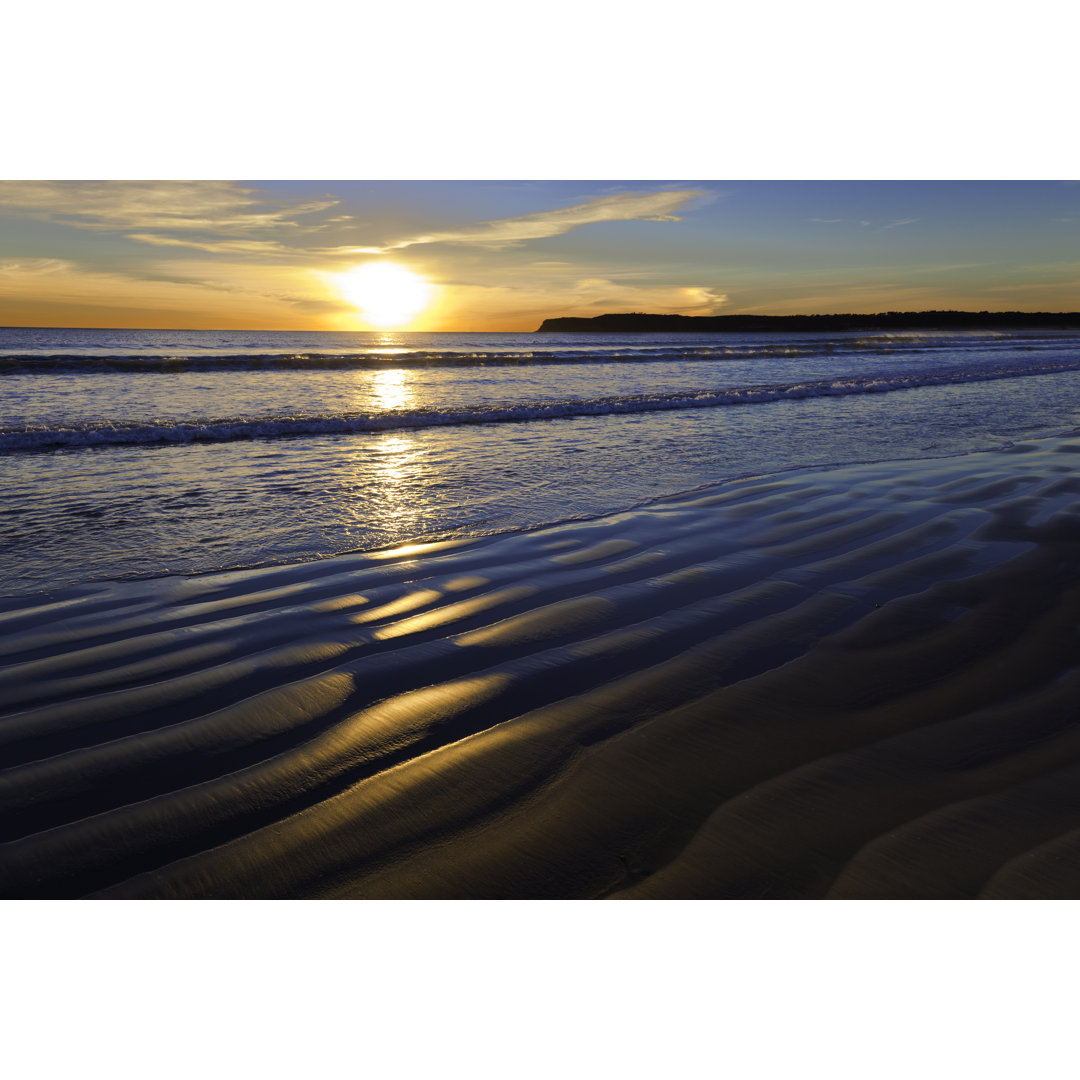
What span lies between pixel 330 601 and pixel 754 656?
208cm

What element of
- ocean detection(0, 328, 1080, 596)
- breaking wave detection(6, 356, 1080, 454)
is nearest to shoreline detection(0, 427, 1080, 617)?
ocean detection(0, 328, 1080, 596)

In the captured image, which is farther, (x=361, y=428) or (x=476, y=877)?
(x=361, y=428)

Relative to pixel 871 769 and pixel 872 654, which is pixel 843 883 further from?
pixel 872 654

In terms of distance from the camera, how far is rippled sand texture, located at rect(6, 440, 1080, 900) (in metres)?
1.70

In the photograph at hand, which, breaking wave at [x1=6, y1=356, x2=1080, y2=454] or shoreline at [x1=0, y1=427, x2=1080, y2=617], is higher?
breaking wave at [x1=6, y1=356, x2=1080, y2=454]

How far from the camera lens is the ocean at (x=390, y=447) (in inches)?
179

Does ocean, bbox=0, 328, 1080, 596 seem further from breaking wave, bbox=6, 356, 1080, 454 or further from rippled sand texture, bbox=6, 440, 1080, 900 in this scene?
rippled sand texture, bbox=6, 440, 1080, 900

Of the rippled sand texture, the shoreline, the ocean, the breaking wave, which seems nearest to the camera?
the rippled sand texture

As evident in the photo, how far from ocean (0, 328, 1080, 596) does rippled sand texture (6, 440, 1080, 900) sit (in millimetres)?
929

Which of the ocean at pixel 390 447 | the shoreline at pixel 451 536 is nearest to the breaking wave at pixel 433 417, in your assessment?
the ocean at pixel 390 447

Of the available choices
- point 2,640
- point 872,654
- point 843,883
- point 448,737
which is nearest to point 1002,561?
point 872,654

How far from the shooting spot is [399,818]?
6.07ft

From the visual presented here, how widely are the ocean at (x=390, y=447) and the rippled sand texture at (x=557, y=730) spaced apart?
0.93 m

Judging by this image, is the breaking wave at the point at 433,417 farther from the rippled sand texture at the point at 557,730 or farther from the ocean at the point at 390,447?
the rippled sand texture at the point at 557,730
